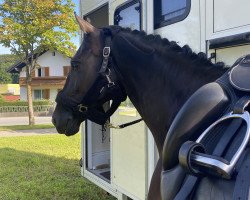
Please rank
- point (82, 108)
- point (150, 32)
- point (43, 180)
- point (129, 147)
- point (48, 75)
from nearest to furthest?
point (82, 108), point (150, 32), point (129, 147), point (43, 180), point (48, 75)

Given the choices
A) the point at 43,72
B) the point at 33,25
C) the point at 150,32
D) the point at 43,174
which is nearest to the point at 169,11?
the point at 150,32

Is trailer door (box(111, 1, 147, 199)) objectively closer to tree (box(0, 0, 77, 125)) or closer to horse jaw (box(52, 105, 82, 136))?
horse jaw (box(52, 105, 82, 136))

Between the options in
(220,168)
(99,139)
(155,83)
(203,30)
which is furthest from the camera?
(99,139)

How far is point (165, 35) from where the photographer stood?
292 cm

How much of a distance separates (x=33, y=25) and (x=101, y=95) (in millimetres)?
14610

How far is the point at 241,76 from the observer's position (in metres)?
1.44

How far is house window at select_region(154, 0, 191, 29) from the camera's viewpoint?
2.70 m

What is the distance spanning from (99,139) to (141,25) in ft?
8.45

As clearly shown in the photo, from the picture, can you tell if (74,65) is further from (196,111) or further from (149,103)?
(196,111)

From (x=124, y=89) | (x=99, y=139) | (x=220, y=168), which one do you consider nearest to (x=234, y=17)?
(x=124, y=89)

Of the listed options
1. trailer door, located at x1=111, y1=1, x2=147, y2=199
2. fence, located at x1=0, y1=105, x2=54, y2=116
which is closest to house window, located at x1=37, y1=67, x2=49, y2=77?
fence, located at x1=0, y1=105, x2=54, y2=116

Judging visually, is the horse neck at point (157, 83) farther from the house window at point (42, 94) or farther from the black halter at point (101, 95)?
the house window at point (42, 94)

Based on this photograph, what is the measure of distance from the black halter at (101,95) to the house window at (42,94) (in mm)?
35644

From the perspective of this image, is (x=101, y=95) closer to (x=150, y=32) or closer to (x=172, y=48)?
(x=172, y=48)
